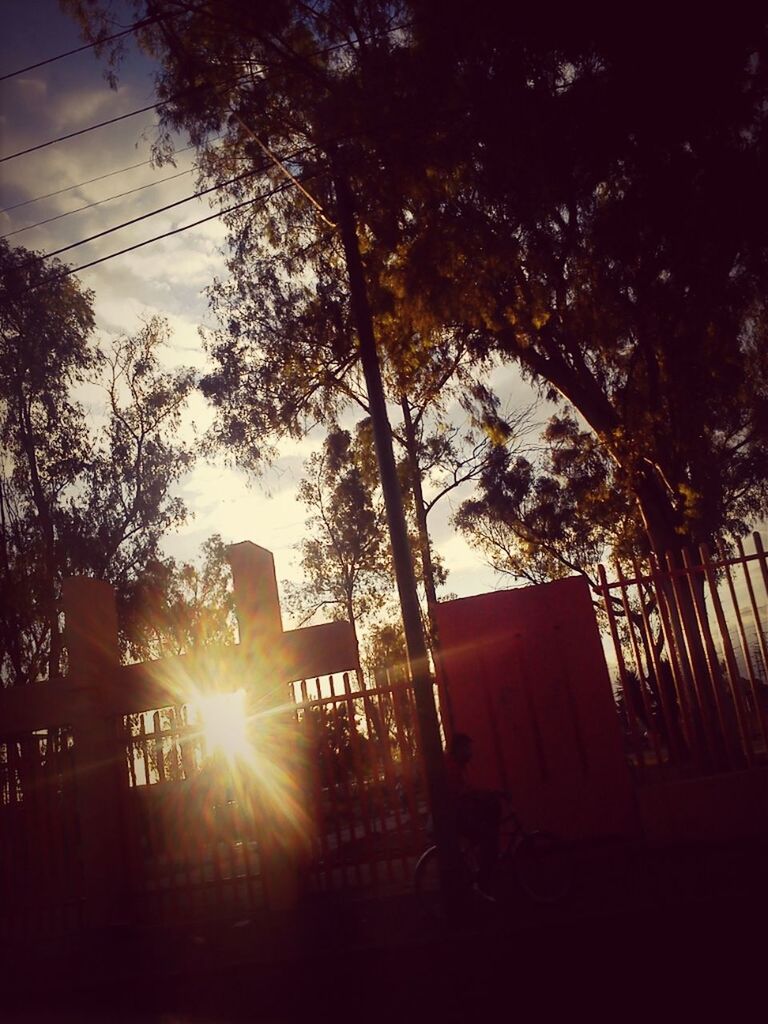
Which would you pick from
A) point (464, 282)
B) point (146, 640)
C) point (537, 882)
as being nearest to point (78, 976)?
point (537, 882)

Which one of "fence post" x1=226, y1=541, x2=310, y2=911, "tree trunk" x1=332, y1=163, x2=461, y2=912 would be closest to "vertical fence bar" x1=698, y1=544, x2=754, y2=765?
"tree trunk" x1=332, y1=163, x2=461, y2=912

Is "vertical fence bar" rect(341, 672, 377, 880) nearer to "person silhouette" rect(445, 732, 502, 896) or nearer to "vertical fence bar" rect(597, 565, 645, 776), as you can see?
"person silhouette" rect(445, 732, 502, 896)

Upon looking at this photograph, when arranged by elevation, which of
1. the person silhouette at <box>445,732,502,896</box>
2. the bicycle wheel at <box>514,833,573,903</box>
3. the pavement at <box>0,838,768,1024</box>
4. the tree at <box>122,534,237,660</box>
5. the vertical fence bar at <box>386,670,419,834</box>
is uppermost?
the tree at <box>122,534,237,660</box>

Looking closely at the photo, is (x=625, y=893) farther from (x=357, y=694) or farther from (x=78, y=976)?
(x=78, y=976)

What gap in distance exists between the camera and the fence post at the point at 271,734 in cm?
886

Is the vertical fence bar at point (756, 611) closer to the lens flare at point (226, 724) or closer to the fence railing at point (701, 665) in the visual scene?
the fence railing at point (701, 665)

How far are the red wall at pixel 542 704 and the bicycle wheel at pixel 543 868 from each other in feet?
5.45

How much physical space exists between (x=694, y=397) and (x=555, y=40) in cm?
681

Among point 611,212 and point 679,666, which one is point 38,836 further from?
point 611,212

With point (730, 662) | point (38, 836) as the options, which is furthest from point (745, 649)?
point (38, 836)

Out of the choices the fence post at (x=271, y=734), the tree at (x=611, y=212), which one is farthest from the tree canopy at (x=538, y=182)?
the fence post at (x=271, y=734)

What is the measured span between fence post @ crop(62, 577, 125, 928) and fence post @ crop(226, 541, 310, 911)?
1844 mm

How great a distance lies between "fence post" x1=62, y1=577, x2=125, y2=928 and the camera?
9391 millimetres

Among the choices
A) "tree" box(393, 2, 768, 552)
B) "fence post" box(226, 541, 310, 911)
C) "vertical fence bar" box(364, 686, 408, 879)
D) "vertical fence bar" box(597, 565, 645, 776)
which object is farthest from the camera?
"tree" box(393, 2, 768, 552)
